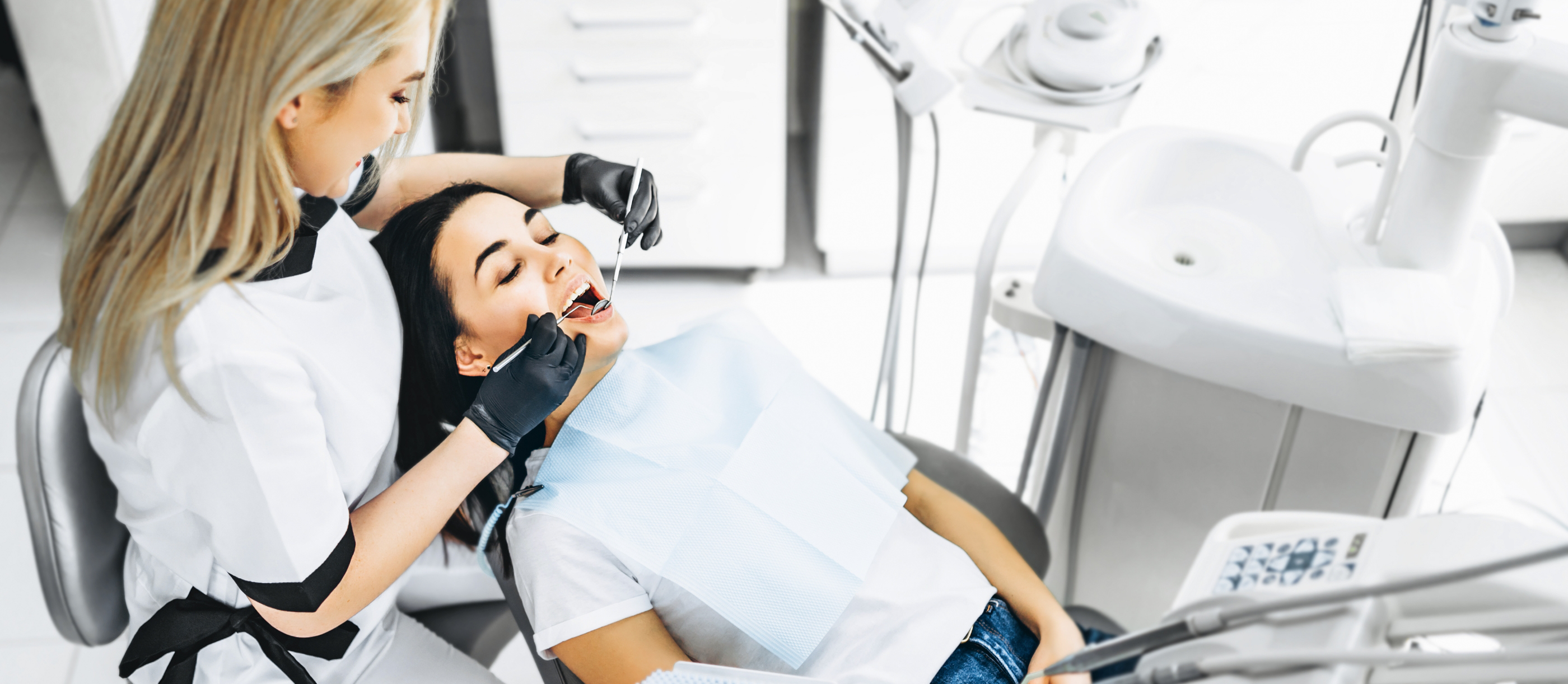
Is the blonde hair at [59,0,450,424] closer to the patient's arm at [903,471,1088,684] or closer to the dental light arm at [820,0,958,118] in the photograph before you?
the dental light arm at [820,0,958,118]

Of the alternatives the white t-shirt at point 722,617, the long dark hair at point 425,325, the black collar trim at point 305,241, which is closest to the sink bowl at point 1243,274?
the white t-shirt at point 722,617

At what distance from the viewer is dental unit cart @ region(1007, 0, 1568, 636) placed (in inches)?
44.5

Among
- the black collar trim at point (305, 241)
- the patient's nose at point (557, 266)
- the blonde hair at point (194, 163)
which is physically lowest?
the patient's nose at point (557, 266)

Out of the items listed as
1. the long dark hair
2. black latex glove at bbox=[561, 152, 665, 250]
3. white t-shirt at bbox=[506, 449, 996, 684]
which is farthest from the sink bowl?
the long dark hair

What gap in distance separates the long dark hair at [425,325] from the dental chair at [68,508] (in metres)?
0.27

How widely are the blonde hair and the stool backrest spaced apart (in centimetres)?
13

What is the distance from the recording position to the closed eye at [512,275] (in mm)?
1000

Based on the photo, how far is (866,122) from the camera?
7.86 feet

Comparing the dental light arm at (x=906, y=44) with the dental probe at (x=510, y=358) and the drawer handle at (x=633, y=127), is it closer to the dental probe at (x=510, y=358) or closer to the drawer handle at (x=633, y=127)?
the dental probe at (x=510, y=358)

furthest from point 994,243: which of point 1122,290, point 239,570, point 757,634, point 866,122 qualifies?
point 866,122

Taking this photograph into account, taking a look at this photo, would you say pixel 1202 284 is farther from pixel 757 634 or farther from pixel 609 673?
pixel 609 673

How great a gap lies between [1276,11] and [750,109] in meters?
1.11

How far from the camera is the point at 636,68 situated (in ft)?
7.50

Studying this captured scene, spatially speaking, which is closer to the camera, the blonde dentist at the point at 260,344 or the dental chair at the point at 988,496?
the blonde dentist at the point at 260,344
